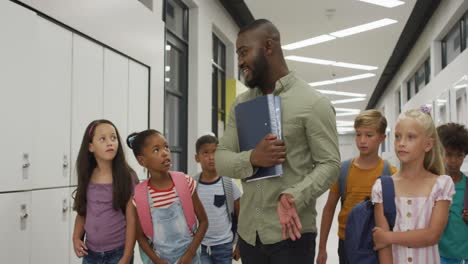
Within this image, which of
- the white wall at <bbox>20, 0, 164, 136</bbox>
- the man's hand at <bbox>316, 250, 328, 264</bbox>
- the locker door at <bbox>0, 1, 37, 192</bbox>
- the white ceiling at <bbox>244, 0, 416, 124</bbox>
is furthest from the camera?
the white ceiling at <bbox>244, 0, 416, 124</bbox>

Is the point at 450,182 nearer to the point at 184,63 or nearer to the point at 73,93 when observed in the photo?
the point at 73,93

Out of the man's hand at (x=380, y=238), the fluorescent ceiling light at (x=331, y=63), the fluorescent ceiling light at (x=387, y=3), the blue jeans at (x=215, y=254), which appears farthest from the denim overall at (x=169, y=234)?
the fluorescent ceiling light at (x=331, y=63)

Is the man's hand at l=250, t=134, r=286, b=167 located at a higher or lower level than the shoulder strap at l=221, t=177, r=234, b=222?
higher

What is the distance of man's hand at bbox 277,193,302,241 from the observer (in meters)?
1.39

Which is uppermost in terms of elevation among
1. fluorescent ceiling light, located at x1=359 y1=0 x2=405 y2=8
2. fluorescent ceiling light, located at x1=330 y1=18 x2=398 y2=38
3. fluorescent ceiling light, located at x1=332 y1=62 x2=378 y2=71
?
fluorescent ceiling light, located at x1=359 y1=0 x2=405 y2=8

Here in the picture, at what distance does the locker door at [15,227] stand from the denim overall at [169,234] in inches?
26.9

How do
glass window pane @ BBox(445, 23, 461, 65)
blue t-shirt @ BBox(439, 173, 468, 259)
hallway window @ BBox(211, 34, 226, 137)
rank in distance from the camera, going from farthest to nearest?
hallway window @ BBox(211, 34, 226, 137), glass window pane @ BBox(445, 23, 461, 65), blue t-shirt @ BBox(439, 173, 468, 259)

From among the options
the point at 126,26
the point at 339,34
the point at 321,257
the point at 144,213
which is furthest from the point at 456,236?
the point at 339,34

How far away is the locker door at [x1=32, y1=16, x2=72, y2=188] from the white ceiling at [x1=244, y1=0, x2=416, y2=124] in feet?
14.6

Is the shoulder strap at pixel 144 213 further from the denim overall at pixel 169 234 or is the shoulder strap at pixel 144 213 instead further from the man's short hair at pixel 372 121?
the man's short hair at pixel 372 121

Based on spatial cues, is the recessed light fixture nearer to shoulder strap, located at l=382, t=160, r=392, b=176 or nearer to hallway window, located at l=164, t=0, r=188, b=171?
hallway window, located at l=164, t=0, r=188, b=171

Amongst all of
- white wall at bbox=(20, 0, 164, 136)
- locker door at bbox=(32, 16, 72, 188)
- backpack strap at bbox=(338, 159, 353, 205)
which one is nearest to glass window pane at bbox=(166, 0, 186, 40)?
white wall at bbox=(20, 0, 164, 136)

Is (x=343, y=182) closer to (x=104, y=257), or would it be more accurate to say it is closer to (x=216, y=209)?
(x=216, y=209)

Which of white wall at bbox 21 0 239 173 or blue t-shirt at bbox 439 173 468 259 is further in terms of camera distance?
white wall at bbox 21 0 239 173
